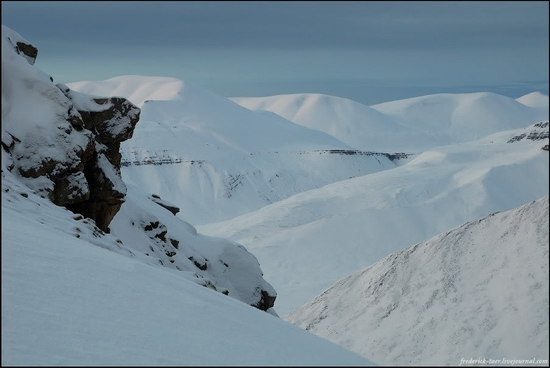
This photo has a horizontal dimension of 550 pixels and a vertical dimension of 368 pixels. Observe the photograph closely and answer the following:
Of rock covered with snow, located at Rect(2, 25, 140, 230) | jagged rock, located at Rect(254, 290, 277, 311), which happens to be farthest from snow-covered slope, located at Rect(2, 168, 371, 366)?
jagged rock, located at Rect(254, 290, 277, 311)

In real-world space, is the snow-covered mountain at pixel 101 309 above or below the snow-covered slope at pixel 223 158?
above

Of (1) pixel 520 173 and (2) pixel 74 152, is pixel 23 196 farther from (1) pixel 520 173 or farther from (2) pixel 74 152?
(1) pixel 520 173

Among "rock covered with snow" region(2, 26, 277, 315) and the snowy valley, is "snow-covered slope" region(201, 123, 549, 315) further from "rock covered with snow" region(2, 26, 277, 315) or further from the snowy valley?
"rock covered with snow" region(2, 26, 277, 315)

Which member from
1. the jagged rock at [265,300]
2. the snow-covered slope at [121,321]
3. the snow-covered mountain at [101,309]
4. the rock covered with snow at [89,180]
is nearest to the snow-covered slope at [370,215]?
the jagged rock at [265,300]

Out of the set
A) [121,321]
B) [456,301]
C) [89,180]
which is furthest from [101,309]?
[89,180]

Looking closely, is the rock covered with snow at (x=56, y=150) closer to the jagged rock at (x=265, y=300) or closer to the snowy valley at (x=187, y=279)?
the snowy valley at (x=187, y=279)

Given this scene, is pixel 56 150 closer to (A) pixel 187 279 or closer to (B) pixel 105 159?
(B) pixel 105 159

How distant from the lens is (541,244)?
634cm

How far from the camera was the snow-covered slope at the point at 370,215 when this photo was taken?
3672 cm

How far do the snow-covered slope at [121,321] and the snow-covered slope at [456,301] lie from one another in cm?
174

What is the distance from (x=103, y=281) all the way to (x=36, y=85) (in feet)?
28.3

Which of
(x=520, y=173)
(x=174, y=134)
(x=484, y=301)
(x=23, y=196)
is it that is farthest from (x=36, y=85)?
(x=174, y=134)

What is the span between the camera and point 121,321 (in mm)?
4664

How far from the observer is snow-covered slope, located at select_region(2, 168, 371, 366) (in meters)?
4.09
